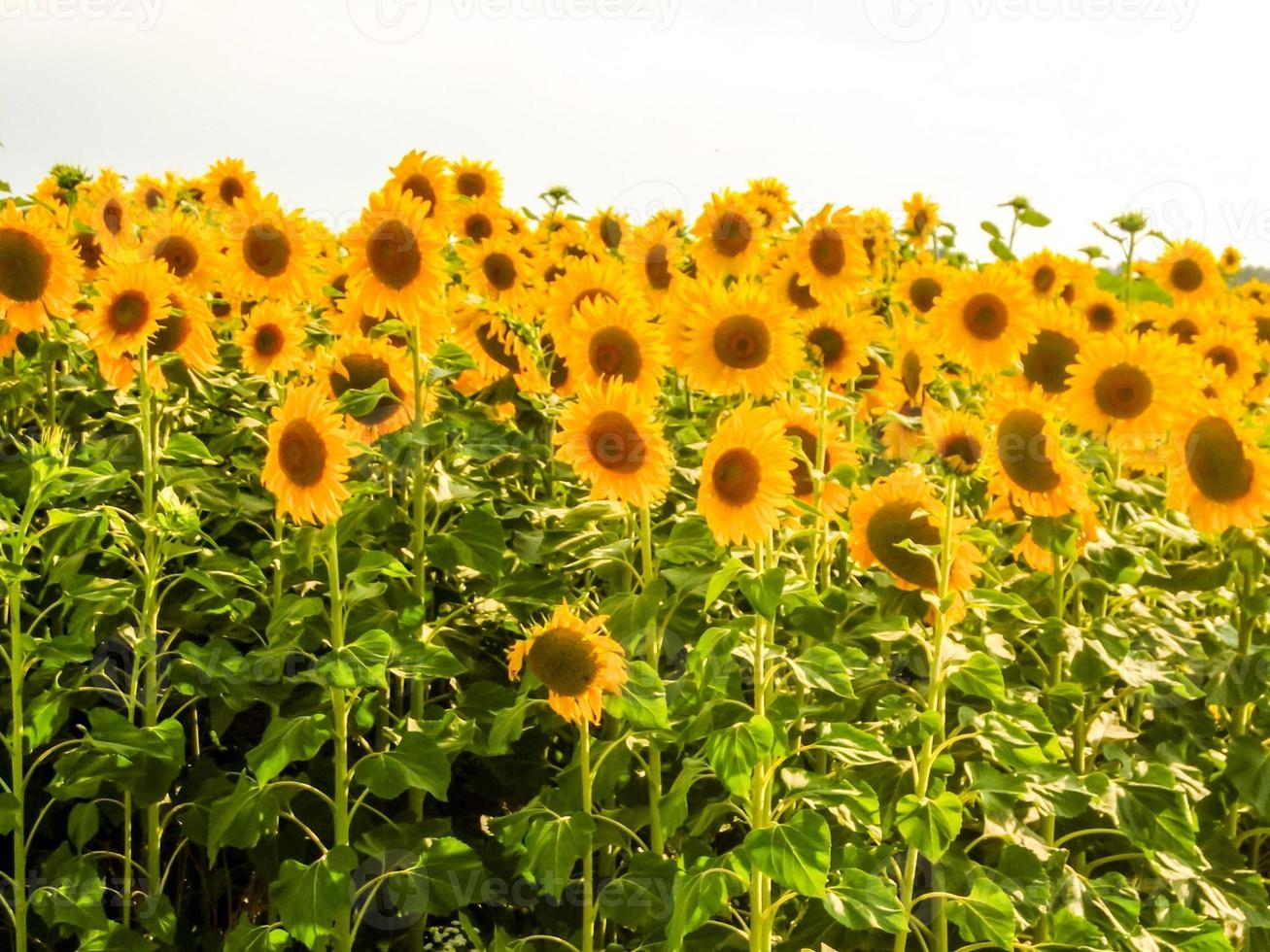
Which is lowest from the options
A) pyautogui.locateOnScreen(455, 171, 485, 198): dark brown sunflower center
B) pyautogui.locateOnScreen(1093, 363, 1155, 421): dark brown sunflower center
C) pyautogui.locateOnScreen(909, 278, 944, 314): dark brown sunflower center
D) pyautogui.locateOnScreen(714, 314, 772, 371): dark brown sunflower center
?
pyautogui.locateOnScreen(714, 314, 772, 371): dark brown sunflower center

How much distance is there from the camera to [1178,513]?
153 inches

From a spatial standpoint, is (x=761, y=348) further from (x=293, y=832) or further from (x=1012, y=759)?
(x=293, y=832)

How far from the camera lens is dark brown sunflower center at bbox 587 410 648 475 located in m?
3.13

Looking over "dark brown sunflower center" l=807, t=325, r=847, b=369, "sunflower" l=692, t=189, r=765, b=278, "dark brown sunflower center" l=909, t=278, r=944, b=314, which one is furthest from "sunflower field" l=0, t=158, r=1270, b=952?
"dark brown sunflower center" l=909, t=278, r=944, b=314

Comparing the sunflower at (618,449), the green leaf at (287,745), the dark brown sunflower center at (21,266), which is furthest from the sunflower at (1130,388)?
the dark brown sunflower center at (21,266)

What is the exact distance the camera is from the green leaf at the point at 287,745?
→ 120 inches

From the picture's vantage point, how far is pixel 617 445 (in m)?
3.14

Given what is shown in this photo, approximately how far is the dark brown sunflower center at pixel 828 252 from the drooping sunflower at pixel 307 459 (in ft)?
6.27

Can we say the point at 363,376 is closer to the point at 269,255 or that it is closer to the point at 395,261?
the point at 395,261

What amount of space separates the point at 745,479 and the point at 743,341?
2.48ft

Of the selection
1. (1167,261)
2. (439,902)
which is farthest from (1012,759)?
(1167,261)

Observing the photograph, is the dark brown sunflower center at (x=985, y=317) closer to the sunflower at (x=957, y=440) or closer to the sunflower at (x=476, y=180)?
the sunflower at (x=957, y=440)

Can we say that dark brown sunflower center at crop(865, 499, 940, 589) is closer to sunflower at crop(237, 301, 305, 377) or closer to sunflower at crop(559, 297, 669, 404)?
sunflower at crop(559, 297, 669, 404)

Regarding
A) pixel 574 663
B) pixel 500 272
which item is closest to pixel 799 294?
pixel 500 272
